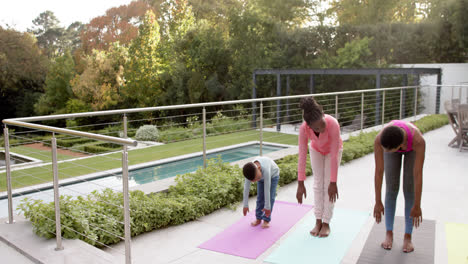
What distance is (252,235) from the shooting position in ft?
12.1

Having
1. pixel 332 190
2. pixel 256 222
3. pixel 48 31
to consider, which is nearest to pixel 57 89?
pixel 48 31

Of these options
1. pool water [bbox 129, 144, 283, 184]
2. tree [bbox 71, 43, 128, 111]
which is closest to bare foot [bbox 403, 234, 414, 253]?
pool water [bbox 129, 144, 283, 184]

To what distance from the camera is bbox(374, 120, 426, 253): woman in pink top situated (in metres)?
2.83

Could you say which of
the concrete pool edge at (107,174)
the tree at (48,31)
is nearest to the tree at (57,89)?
the tree at (48,31)

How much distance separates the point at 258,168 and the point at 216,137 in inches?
383

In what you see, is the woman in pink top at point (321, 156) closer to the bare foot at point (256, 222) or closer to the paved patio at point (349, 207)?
the paved patio at point (349, 207)

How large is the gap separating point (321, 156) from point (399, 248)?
0.94 meters

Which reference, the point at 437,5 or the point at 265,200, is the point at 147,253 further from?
the point at 437,5

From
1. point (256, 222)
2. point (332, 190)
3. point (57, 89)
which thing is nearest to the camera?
point (332, 190)

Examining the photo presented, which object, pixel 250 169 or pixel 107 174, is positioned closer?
pixel 250 169

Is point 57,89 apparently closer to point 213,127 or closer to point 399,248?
point 213,127

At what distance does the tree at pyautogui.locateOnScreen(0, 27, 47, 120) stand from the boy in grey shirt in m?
25.7

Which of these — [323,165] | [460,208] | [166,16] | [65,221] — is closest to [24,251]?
[65,221]

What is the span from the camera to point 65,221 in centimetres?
337
